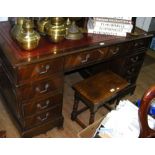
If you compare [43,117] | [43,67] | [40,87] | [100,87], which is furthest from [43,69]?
[100,87]

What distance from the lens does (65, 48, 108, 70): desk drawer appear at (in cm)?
164

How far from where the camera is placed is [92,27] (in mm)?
1827

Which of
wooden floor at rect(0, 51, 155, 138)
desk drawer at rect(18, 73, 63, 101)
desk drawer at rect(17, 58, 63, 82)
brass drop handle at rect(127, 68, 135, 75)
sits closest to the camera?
desk drawer at rect(17, 58, 63, 82)

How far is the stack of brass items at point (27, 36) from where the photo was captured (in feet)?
4.76

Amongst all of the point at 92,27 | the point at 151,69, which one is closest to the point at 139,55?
the point at 92,27

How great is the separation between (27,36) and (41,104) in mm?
540

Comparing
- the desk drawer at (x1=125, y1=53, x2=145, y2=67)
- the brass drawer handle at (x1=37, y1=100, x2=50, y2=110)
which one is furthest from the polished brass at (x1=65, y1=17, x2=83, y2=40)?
the desk drawer at (x1=125, y1=53, x2=145, y2=67)

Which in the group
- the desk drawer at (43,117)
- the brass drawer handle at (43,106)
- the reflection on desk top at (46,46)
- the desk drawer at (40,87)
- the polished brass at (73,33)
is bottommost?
the desk drawer at (43,117)

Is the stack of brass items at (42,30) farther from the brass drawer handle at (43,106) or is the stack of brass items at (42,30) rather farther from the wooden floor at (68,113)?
the wooden floor at (68,113)

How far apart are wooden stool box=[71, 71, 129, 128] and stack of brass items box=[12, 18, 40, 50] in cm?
57

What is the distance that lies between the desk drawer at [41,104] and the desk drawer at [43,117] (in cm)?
5

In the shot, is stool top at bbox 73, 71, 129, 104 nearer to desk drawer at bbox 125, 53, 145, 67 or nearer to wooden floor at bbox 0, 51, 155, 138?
desk drawer at bbox 125, 53, 145, 67

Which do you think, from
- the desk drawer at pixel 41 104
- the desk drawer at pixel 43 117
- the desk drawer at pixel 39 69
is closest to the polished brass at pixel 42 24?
the desk drawer at pixel 39 69
